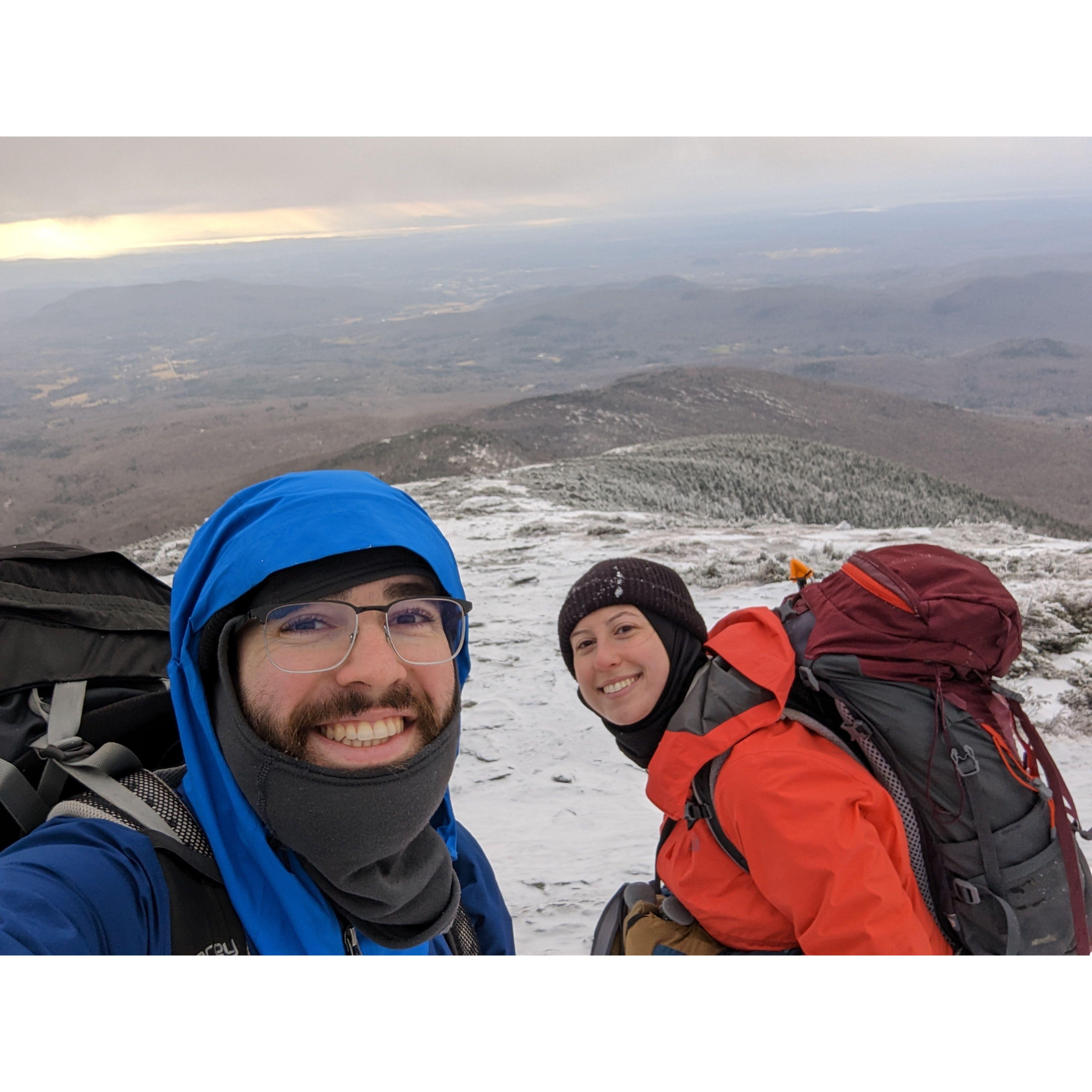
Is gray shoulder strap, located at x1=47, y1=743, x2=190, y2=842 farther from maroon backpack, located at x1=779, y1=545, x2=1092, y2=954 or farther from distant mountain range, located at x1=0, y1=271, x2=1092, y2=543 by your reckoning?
distant mountain range, located at x1=0, y1=271, x2=1092, y2=543

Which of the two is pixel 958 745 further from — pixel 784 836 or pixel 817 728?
pixel 784 836

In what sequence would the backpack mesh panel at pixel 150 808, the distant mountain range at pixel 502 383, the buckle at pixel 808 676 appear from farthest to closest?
the distant mountain range at pixel 502 383
the buckle at pixel 808 676
the backpack mesh panel at pixel 150 808

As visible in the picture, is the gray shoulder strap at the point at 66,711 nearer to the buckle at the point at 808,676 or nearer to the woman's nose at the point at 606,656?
the woman's nose at the point at 606,656

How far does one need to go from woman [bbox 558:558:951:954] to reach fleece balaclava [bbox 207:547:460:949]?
700 millimetres

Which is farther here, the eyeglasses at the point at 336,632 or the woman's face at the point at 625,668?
the woman's face at the point at 625,668

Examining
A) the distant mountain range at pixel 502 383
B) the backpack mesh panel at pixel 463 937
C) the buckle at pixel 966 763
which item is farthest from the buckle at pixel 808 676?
the distant mountain range at pixel 502 383

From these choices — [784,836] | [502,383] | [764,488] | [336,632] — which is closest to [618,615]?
[784,836]

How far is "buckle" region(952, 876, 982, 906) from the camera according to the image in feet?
5.35

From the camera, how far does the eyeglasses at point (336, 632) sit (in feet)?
4.13

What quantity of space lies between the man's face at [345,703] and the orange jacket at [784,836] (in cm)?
80

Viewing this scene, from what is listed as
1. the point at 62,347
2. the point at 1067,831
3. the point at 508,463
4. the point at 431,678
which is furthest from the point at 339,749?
the point at 62,347

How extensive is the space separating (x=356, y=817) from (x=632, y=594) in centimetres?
119

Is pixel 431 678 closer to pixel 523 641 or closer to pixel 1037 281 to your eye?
pixel 523 641

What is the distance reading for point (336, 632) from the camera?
4.27ft
